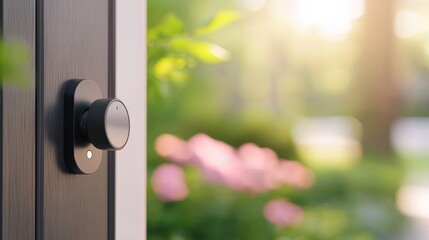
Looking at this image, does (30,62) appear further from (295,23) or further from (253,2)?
(295,23)

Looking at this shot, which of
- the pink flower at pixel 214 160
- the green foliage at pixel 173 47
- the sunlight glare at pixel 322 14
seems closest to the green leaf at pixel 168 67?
the green foliage at pixel 173 47

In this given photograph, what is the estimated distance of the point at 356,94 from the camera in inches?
132

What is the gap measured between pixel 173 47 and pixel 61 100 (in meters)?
0.57

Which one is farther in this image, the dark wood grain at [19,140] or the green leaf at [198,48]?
the green leaf at [198,48]

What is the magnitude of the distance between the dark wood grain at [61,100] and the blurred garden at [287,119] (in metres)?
0.46

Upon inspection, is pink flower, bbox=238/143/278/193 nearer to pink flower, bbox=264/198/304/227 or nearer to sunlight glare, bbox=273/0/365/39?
pink flower, bbox=264/198/304/227

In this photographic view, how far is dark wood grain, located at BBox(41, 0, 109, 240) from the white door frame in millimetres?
29

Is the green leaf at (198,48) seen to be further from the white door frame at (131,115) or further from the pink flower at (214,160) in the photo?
the pink flower at (214,160)

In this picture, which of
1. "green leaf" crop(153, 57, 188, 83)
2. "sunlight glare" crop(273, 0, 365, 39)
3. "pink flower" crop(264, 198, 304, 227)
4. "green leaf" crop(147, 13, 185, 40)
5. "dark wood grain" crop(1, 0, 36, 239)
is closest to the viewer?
"dark wood grain" crop(1, 0, 36, 239)

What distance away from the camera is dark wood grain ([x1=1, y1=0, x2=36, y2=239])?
0.37m

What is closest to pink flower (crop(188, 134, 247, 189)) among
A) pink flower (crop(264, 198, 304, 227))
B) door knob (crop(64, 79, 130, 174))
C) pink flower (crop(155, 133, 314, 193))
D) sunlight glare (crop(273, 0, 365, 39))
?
pink flower (crop(155, 133, 314, 193))

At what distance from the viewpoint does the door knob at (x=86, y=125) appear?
0.42 m

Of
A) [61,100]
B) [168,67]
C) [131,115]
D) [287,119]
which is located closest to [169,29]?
[168,67]

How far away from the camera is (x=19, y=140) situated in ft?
1.26
